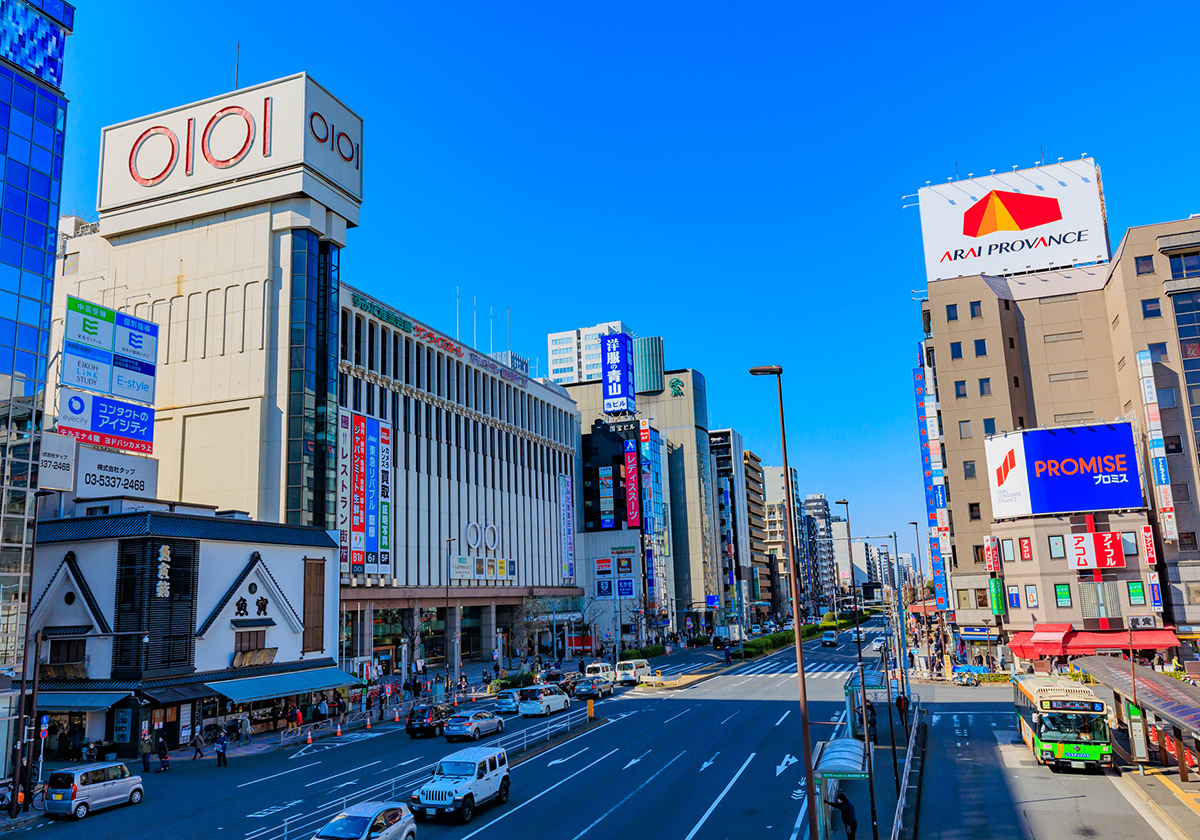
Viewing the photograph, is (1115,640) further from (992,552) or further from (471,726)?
(471,726)

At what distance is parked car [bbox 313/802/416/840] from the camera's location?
61.0 feet

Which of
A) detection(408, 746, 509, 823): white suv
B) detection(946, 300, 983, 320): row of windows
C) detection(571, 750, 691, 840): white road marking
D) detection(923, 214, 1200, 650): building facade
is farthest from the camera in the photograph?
detection(946, 300, 983, 320): row of windows

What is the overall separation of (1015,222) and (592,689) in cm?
5664

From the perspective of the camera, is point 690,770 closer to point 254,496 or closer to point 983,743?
point 983,743

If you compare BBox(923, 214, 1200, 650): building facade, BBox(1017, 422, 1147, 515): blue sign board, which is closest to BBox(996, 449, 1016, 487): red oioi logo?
BBox(1017, 422, 1147, 515): blue sign board

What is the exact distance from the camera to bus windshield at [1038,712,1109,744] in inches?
1105

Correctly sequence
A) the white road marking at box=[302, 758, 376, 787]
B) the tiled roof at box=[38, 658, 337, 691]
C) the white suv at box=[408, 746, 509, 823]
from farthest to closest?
the tiled roof at box=[38, 658, 337, 691] → the white road marking at box=[302, 758, 376, 787] → the white suv at box=[408, 746, 509, 823]

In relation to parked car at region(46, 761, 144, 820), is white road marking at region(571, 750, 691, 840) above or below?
below

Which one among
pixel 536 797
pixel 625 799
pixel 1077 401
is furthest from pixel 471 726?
pixel 1077 401

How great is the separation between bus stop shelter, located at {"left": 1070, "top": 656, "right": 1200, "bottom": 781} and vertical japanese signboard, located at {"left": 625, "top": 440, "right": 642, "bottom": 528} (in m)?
73.7

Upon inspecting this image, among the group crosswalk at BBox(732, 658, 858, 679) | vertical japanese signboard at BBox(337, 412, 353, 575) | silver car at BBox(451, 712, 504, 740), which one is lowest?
crosswalk at BBox(732, 658, 858, 679)

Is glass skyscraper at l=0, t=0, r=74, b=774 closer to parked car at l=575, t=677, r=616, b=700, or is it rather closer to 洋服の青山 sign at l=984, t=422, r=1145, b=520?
parked car at l=575, t=677, r=616, b=700

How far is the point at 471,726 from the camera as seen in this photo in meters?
37.5

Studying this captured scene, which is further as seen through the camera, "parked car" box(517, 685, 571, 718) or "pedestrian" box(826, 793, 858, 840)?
"parked car" box(517, 685, 571, 718)
